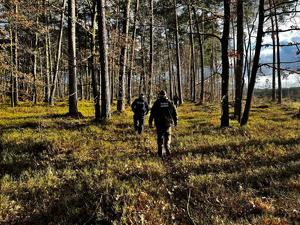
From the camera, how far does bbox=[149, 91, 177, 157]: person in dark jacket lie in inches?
465

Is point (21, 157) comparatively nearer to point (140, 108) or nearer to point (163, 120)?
point (163, 120)

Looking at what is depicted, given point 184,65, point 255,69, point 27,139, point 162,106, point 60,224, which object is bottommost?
point 60,224

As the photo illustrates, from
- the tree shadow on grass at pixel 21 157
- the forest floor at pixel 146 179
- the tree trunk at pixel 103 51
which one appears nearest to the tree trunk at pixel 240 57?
the forest floor at pixel 146 179

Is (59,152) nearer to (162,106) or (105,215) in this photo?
(162,106)

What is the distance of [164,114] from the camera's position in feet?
39.0

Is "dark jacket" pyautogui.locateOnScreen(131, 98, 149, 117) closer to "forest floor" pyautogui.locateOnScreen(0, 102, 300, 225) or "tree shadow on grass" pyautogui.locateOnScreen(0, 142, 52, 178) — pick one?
"forest floor" pyautogui.locateOnScreen(0, 102, 300, 225)

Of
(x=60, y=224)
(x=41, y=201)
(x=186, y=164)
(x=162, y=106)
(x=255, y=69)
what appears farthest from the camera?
(x=255, y=69)

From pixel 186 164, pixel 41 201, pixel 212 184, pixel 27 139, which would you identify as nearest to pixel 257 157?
pixel 186 164

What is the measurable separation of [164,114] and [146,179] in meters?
3.57

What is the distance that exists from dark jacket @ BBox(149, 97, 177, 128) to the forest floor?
111 cm

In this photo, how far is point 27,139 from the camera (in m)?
14.3

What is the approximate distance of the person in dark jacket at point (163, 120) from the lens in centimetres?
1180

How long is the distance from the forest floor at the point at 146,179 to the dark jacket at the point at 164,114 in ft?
3.66

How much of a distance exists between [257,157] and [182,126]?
7.65 metres
